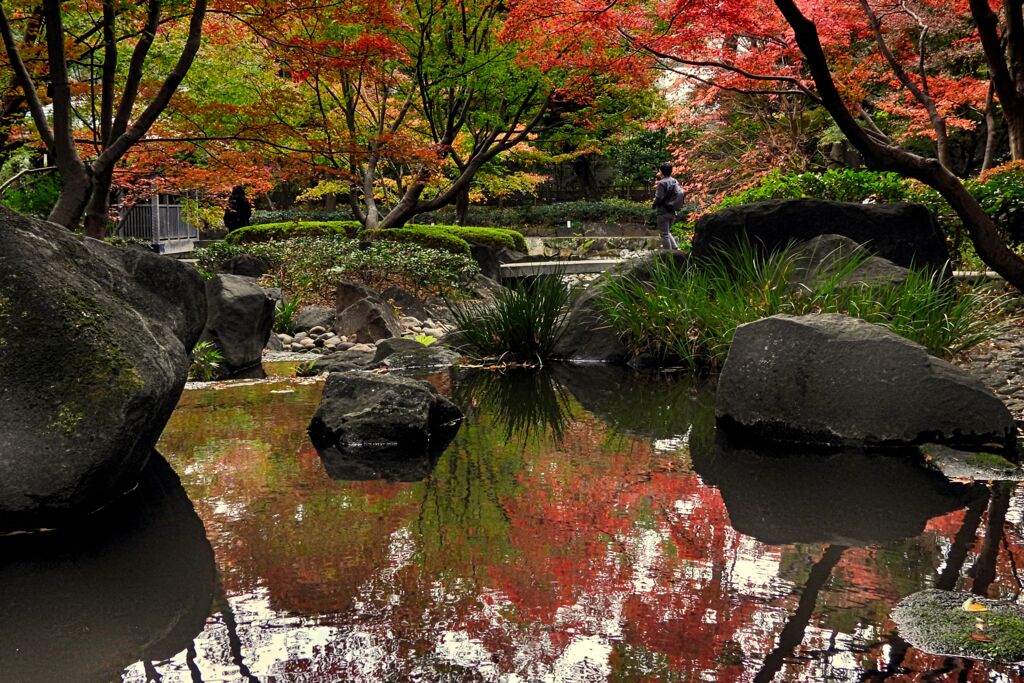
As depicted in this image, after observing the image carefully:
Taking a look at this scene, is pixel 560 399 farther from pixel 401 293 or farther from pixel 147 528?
pixel 401 293

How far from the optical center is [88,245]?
483 centimetres

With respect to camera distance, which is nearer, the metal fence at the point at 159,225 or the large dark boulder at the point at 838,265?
the large dark boulder at the point at 838,265

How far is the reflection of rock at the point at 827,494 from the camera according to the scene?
3.79m

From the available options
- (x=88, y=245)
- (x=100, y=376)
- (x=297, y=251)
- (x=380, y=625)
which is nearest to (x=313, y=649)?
(x=380, y=625)

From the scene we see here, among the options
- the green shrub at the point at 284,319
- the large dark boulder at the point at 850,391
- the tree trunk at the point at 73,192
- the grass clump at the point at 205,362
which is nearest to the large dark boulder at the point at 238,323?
the grass clump at the point at 205,362

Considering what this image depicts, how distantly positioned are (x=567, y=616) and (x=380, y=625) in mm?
576

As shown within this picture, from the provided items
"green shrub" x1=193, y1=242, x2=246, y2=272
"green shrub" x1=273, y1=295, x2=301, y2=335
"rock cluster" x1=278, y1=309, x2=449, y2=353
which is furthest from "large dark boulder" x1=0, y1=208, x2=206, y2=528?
"green shrub" x1=193, y1=242, x2=246, y2=272

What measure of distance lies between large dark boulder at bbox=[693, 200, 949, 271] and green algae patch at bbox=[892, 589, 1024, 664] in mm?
6504

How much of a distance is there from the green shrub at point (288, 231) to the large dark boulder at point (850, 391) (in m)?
12.8

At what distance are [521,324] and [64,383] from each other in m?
6.16

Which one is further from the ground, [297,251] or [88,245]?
[88,245]

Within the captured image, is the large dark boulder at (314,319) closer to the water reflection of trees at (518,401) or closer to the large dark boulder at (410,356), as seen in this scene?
the large dark boulder at (410,356)

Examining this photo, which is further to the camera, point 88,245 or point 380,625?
point 88,245

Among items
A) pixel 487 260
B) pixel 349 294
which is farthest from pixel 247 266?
pixel 487 260
